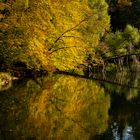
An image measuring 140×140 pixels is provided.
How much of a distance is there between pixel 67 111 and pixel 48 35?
55.6ft

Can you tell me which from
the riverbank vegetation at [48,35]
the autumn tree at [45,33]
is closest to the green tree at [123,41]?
the riverbank vegetation at [48,35]

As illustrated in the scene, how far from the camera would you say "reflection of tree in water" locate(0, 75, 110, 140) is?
24.0m

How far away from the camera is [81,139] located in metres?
22.8

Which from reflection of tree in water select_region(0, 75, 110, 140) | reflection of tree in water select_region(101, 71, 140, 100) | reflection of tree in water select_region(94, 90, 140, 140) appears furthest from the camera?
reflection of tree in water select_region(101, 71, 140, 100)

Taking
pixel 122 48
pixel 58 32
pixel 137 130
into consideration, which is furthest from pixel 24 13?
pixel 122 48

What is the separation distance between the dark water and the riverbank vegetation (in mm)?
2505

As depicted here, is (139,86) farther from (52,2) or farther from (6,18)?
(6,18)

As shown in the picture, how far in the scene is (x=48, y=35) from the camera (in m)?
45.8

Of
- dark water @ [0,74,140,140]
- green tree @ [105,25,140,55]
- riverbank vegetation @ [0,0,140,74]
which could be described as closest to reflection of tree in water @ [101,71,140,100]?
dark water @ [0,74,140,140]

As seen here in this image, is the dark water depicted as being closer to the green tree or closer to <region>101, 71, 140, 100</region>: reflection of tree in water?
<region>101, 71, 140, 100</region>: reflection of tree in water

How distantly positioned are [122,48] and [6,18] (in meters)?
28.7

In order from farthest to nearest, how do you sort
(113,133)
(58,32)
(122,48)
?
(122,48)
(58,32)
(113,133)

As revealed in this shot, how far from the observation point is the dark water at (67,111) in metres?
23.8

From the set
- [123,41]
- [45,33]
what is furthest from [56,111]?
[123,41]
